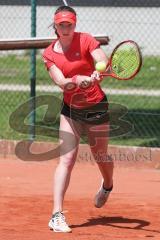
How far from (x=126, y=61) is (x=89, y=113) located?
1.99 ft

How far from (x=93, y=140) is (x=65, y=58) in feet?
2.58

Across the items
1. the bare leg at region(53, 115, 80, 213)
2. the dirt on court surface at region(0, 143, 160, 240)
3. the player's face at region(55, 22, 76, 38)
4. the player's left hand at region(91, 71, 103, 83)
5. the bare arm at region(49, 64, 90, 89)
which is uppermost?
the player's face at region(55, 22, 76, 38)

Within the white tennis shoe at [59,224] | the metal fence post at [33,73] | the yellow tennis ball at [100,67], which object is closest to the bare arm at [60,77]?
the yellow tennis ball at [100,67]

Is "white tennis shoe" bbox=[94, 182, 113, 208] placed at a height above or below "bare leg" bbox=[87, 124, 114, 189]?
below

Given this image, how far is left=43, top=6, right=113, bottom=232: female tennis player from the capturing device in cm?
677

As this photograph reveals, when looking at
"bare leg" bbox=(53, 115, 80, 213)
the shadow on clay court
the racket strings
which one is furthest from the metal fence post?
the racket strings

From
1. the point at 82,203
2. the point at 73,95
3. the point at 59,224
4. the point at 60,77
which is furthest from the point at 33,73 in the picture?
the point at 59,224

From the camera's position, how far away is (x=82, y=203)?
8.20m

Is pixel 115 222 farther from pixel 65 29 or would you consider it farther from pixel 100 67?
pixel 65 29

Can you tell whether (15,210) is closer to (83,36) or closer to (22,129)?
(83,36)

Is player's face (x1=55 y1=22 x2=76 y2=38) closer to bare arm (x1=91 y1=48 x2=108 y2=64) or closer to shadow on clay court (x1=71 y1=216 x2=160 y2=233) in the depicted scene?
bare arm (x1=91 y1=48 x2=108 y2=64)

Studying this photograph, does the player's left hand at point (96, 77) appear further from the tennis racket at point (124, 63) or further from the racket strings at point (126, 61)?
the racket strings at point (126, 61)

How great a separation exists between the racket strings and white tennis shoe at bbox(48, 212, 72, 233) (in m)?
1.31

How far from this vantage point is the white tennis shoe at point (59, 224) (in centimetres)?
688
